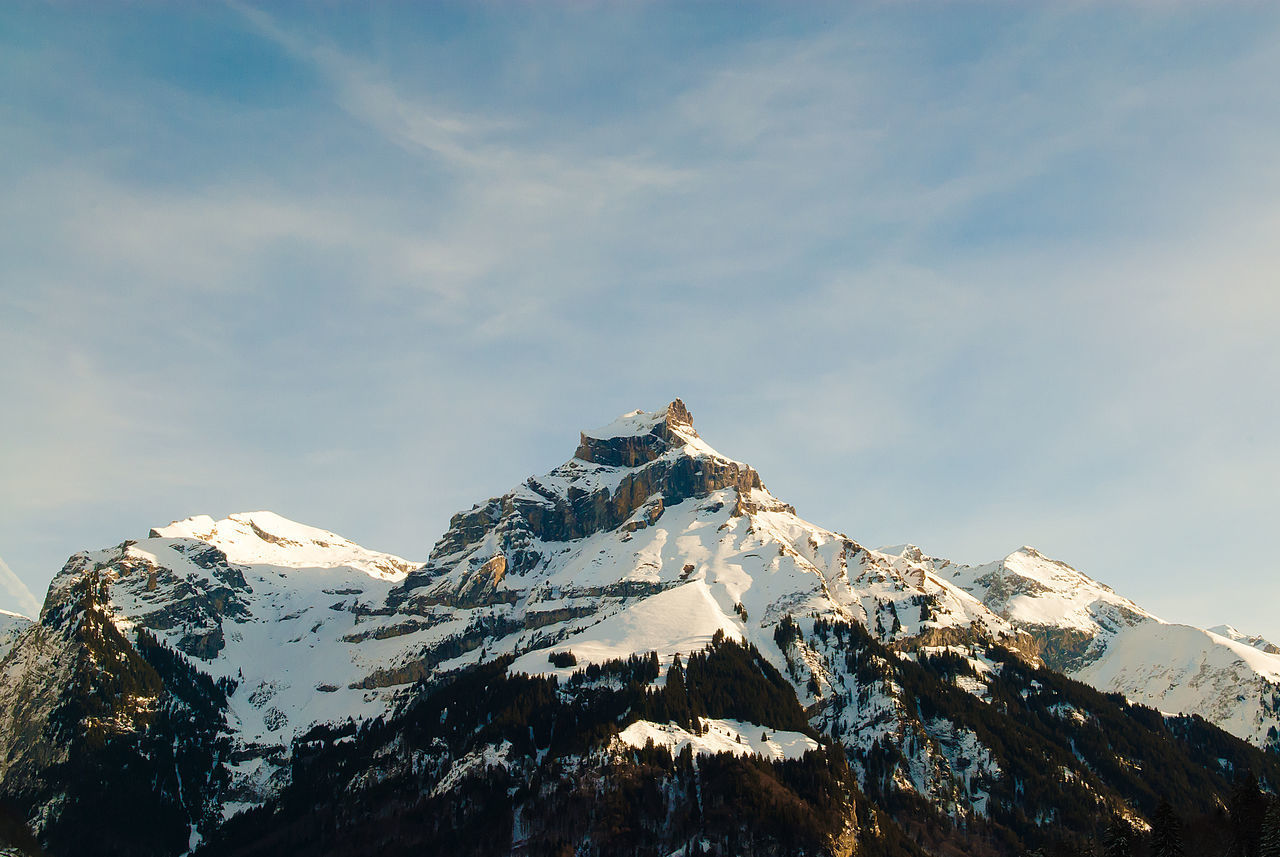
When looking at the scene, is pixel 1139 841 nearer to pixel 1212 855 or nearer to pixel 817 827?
pixel 1212 855

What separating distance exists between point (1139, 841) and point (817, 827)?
52.4m

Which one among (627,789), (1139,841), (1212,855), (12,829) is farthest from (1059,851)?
(12,829)

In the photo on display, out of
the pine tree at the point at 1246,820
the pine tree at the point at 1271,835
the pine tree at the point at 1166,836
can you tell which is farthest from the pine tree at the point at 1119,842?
the pine tree at the point at 1271,835

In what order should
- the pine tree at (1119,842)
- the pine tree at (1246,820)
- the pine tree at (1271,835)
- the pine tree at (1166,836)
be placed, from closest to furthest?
the pine tree at (1271,835)
the pine tree at (1246,820)
the pine tree at (1166,836)
the pine tree at (1119,842)

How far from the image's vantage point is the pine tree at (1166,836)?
137375 millimetres

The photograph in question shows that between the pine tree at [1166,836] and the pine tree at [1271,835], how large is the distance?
10763 millimetres

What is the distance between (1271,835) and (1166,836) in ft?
53.5

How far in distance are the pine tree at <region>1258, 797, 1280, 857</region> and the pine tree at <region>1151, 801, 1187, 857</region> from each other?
1076 centimetres

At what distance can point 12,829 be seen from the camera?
144125 mm

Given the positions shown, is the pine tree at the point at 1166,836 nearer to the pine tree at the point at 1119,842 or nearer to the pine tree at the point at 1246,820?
the pine tree at the point at 1119,842

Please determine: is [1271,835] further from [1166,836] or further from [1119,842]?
[1119,842]

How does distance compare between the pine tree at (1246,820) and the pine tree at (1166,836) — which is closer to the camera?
the pine tree at (1246,820)

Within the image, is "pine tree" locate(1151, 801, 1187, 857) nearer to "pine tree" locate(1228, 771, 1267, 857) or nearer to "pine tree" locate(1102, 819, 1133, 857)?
"pine tree" locate(1102, 819, 1133, 857)

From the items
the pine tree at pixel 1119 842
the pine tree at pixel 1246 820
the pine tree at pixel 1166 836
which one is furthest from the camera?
the pine tree at pixel 1119 842
